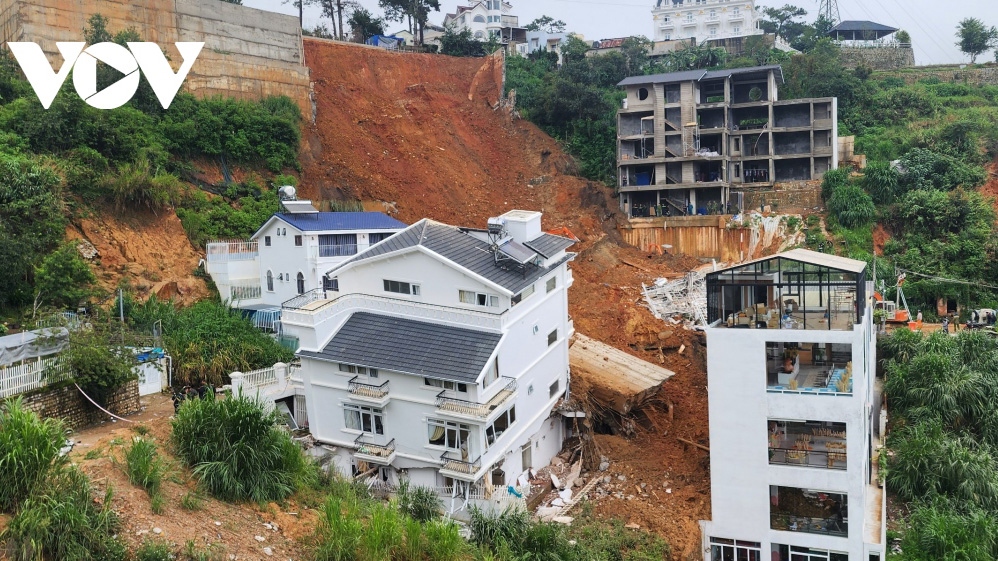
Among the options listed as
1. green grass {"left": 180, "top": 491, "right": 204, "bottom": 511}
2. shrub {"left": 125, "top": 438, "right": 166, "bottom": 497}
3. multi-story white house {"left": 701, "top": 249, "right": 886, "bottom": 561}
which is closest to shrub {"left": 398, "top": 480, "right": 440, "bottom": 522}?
green grass {"left": 180, "top": 491, "right": 204, "bottom": 511}

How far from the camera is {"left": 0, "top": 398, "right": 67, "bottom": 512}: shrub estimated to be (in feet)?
40.3

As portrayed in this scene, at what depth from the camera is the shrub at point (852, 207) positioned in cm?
4341

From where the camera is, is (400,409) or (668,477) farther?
(668,477)

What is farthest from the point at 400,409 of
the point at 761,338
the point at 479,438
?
the point at 761,338

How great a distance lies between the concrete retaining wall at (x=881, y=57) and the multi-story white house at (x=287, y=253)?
5391 cm

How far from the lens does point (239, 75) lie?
45094 millimetres

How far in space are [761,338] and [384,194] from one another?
28.7m

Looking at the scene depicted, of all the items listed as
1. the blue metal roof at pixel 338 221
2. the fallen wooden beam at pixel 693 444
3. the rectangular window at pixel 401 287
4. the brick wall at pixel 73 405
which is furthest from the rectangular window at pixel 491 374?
the blue metal roof at pixel 338 221

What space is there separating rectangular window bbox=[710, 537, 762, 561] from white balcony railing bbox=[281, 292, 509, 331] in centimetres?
815

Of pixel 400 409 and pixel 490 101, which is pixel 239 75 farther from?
pixel 400 409

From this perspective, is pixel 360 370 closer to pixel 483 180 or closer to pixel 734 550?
pixel 734 550

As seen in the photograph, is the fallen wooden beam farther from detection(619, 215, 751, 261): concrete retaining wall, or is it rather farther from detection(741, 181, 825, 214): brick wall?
detection(741, 181, 825, 214): brick wall

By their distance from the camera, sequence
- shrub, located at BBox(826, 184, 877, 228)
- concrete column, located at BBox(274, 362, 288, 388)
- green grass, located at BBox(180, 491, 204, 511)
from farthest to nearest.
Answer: shrub, located at BBox(826, 184, 877, 228), concrete column, located at BBox(274, 362, 288, 388), green grass, located at BBox(180, 491, 204, 511)

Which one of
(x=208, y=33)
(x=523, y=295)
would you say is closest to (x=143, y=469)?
(x=523, y=295)
